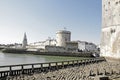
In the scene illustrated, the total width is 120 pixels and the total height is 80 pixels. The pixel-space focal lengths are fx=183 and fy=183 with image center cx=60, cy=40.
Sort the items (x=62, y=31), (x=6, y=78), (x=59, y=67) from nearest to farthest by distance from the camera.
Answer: (x=6, y=78) < (x=59, y=67) < (x=62, y=31)

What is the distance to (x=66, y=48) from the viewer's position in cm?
7131

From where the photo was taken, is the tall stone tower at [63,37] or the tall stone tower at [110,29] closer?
the tall stone tower at [110,29]

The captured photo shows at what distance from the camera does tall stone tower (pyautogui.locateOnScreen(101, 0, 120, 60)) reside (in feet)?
74.0

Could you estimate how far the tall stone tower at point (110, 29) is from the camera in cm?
2255

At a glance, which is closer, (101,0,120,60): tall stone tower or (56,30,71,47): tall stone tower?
(101,0,120,60): tall stone tower

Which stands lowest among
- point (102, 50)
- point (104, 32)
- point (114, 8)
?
point (102, 50)

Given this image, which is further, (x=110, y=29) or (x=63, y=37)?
(x=63, y=37)

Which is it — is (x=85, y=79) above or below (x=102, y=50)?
below

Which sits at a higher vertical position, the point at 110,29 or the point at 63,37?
the point at 63,37

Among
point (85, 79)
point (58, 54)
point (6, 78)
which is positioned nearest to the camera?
point (85, 79)

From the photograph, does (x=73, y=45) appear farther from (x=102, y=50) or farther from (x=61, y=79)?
(x=61, y=79)

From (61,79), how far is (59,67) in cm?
675

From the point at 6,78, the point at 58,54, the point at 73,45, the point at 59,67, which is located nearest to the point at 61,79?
the point at 6,78

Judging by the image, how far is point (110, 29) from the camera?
79.4 ft
